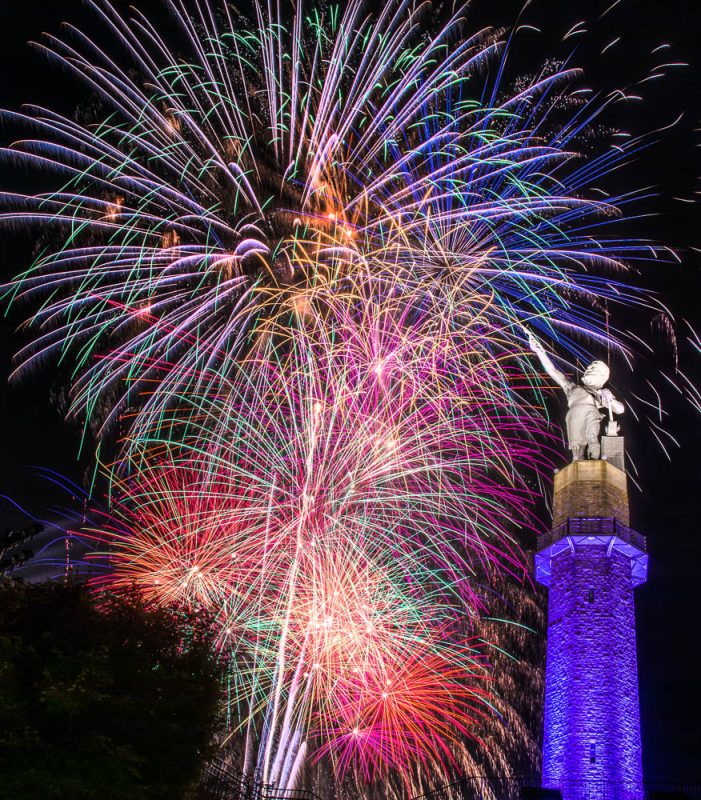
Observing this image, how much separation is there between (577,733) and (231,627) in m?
10.5

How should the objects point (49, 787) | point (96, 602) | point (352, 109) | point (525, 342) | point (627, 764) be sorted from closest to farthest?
point (49, 787) < point (96, 602) < point (352, 109) < point (627, 764) < point (525, 342)

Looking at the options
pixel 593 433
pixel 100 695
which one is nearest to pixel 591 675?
pixel 593 433

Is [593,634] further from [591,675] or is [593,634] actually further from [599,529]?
[599,529]

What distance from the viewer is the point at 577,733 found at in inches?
1173

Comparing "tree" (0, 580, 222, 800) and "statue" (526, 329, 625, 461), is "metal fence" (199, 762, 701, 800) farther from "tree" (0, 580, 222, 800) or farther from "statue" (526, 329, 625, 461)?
"statue" (526, 329, 625, 461)

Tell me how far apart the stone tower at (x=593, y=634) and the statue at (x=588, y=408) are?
0.46 m

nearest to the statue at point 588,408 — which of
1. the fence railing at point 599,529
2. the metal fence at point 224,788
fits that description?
the fence railing at point 599,529

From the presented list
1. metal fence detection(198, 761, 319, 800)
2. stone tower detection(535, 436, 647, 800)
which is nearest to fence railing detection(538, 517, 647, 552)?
stone tower detection(535, 436, 647, 800)

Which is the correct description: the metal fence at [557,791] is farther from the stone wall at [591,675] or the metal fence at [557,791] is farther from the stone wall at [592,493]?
the stone wall at [592,493]

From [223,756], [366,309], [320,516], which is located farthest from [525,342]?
[223,756]

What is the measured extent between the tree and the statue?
1579cm

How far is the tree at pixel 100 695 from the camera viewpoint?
17781 millimetres

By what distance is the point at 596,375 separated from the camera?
3488 cm

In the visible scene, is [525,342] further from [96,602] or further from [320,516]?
[96,602]
